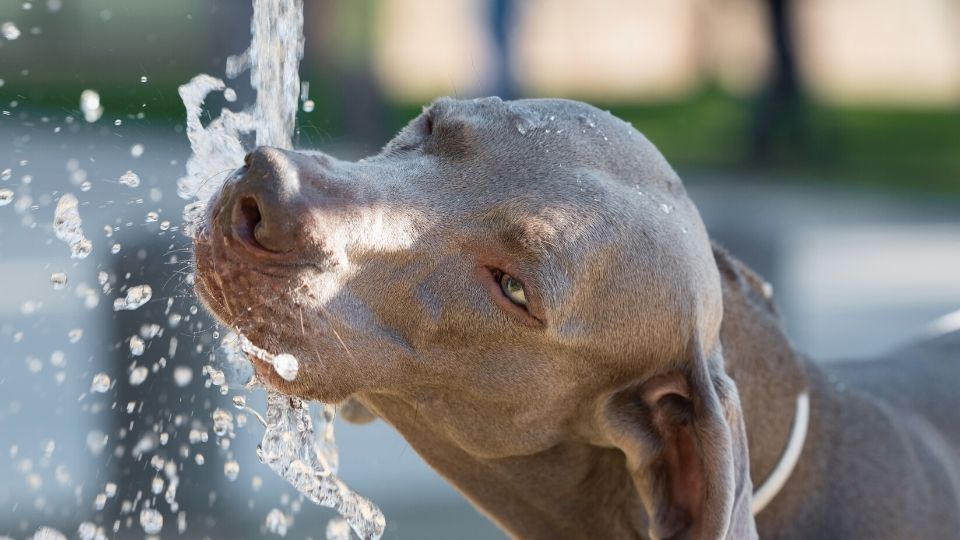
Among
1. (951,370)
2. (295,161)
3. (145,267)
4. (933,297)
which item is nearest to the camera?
(295,161)

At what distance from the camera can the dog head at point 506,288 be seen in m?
2.82

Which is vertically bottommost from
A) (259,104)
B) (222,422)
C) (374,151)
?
(374,151)

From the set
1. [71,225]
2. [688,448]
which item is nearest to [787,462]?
[688,448]

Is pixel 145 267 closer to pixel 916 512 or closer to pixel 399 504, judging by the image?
pixel 399 504

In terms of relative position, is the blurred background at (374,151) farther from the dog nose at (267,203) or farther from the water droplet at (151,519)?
the dog nose at (267,203)

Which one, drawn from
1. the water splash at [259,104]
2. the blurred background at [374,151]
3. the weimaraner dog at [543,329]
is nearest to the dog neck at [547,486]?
the weimaraner dog at [543,329]

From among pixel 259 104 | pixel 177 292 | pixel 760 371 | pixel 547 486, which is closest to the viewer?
pixel 177 292

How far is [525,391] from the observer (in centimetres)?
315

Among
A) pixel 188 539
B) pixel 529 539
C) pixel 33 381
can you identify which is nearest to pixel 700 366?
pixel 529 539

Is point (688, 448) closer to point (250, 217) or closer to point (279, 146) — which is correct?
point (250, 217)

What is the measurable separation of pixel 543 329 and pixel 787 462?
2.84 feet

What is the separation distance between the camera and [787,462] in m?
3.54

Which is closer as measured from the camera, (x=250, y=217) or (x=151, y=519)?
(x=250, y=217)

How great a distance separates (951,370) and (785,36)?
1251cm
